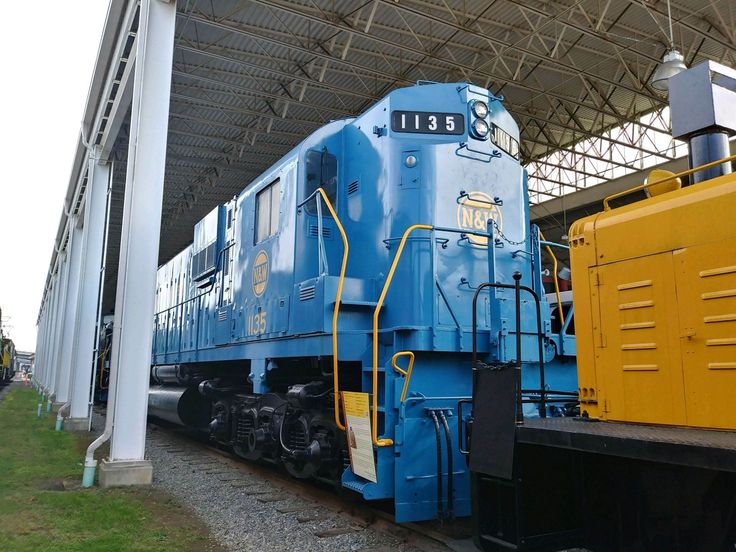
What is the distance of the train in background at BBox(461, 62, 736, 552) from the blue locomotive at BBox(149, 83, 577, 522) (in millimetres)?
867

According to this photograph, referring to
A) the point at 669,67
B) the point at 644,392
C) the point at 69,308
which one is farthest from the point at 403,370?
the point at 69,308

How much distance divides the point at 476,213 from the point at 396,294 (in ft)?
3.60

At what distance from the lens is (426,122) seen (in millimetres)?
5484

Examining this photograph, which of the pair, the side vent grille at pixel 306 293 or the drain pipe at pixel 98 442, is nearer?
the side vent grille at pixel 306 293

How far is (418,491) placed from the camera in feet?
14.6

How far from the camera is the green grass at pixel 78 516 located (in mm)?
4637

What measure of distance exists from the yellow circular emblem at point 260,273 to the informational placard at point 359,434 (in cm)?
240

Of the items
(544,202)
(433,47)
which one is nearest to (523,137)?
(544,202)

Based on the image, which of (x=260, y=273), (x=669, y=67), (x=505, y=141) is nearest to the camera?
(x=505, y=141)

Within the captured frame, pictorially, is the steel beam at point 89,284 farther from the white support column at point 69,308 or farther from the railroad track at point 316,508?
the railroad track at point 316,508

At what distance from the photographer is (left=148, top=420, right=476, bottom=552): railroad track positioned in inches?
183

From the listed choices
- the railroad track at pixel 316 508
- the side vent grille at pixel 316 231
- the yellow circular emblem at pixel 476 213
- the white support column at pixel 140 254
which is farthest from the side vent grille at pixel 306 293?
the white support column at pixel 140 254

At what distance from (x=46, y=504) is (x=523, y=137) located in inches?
728

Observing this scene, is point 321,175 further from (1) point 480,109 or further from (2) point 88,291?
(2) point 88,291
